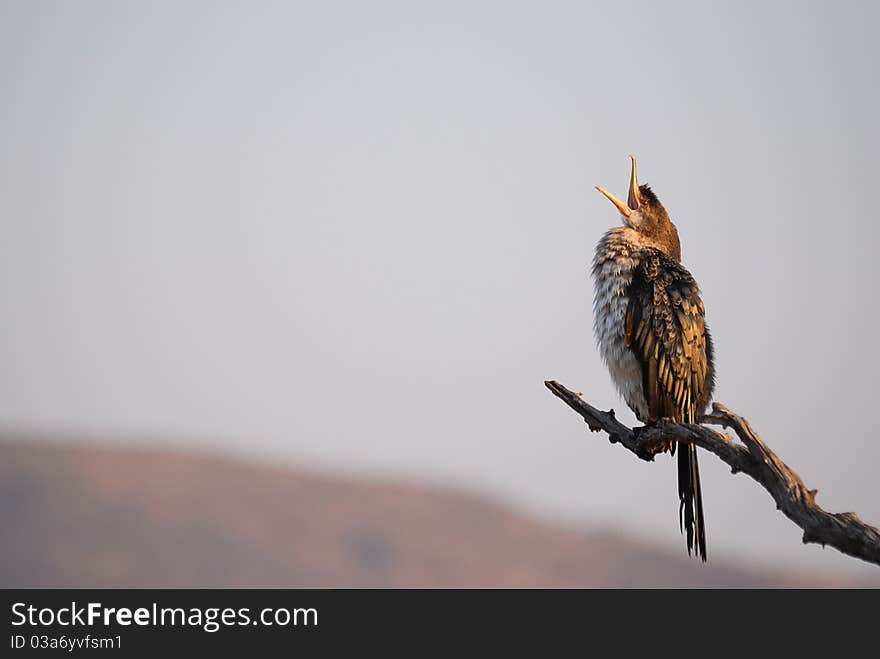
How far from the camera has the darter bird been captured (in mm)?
7902

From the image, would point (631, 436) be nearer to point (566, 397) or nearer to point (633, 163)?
point (566, 397)

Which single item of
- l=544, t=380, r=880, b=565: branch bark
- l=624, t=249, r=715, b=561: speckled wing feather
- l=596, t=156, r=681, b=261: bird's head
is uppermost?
l=596, t=156, r=681, b=261: bird's head

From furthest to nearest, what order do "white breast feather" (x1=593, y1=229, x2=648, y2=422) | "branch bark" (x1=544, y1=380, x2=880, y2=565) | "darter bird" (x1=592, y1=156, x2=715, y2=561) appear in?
"white breast feather" (x1=593, y1=229, x2=648, y2=422) → "darter bird" (x1=592, y1=156, x2=715, y2=561) → "branch bark" (x1=544, y1=380, x2=880, y2=565)

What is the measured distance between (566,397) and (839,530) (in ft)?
7.09

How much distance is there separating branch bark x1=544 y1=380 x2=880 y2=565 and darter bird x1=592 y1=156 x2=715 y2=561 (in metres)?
0.43

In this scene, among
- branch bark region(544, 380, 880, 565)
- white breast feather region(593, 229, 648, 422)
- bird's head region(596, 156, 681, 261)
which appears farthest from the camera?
bird's head region(596, 156, 681, 261)

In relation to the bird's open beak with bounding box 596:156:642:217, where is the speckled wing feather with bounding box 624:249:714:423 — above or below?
below

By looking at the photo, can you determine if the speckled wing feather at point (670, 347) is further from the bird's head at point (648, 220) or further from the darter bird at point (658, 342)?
the bird's head at point (648, 220)

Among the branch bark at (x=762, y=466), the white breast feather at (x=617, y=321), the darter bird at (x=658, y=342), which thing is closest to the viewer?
the branch bark at (x=762, y=466)

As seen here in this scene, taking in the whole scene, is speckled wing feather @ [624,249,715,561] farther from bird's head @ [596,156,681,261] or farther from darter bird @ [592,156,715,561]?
bird's head @ [596,156,681,261]

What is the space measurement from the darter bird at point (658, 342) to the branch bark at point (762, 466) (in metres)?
0.43

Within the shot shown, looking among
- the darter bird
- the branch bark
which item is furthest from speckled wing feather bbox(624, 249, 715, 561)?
the branch bark

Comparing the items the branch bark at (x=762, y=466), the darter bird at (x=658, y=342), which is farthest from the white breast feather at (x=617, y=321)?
the branch bark at (x=762, y=466)

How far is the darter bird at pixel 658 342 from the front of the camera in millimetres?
7902
